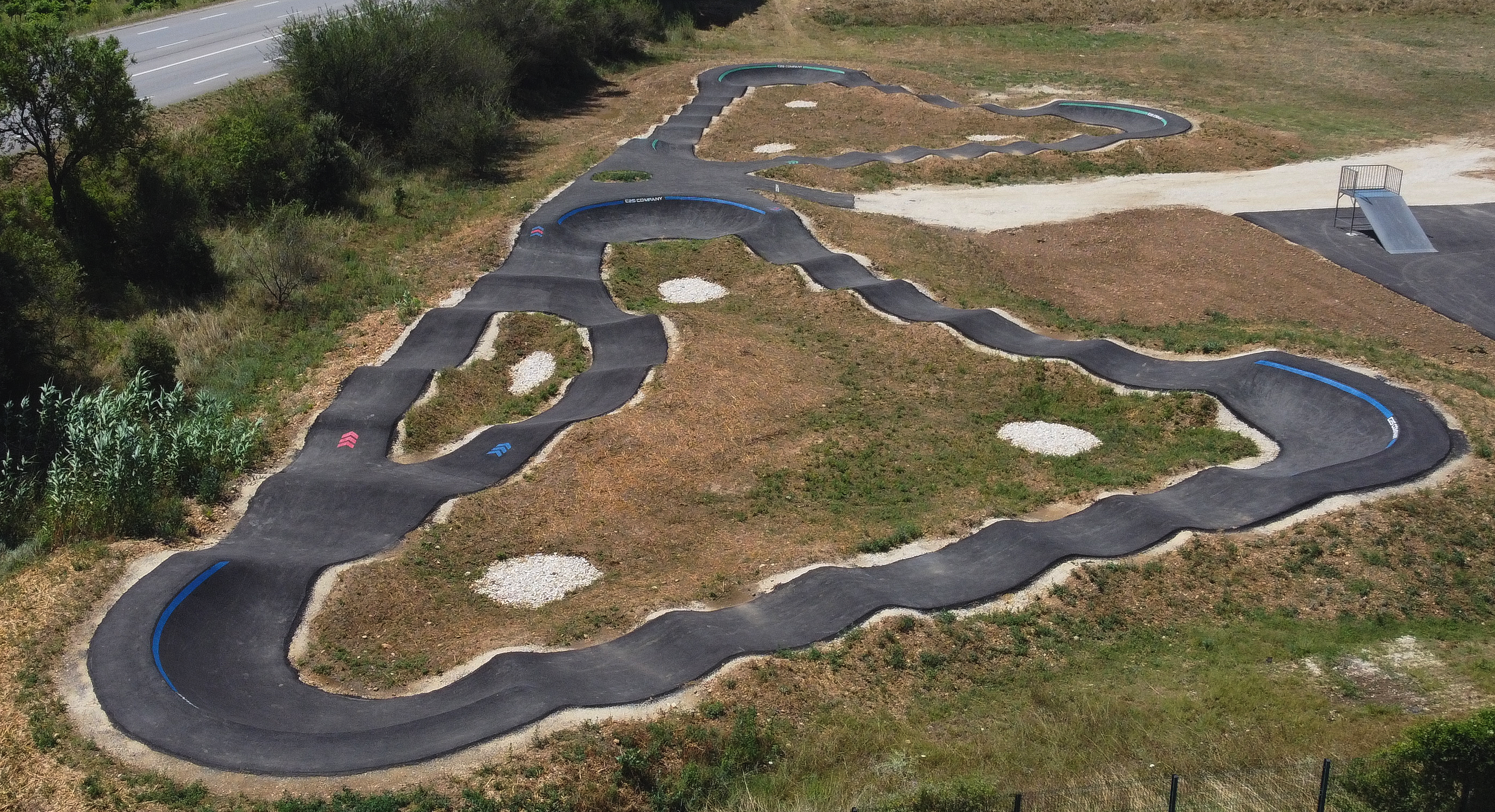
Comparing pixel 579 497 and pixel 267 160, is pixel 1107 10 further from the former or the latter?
pixel 579 497

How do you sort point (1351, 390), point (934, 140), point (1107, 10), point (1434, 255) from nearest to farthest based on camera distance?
point (1351, 390) < point (1434, 255) < point (934, 140) < point (1107, 10)

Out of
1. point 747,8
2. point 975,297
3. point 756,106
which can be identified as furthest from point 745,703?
point 747,8

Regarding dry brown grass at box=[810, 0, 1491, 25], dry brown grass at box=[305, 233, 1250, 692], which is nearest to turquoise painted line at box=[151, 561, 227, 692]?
dry brown grass at box=[305, 233, 1250, 692]

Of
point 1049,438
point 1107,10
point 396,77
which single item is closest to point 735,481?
point 1049,438

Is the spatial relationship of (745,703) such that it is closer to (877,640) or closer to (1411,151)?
(877,640)

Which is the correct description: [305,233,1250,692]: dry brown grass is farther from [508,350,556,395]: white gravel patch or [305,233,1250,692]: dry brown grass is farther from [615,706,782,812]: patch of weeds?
[508,350,556,395]: white gravel patch

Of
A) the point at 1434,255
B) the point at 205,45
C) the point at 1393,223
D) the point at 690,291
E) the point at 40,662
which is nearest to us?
the point at 40,662
